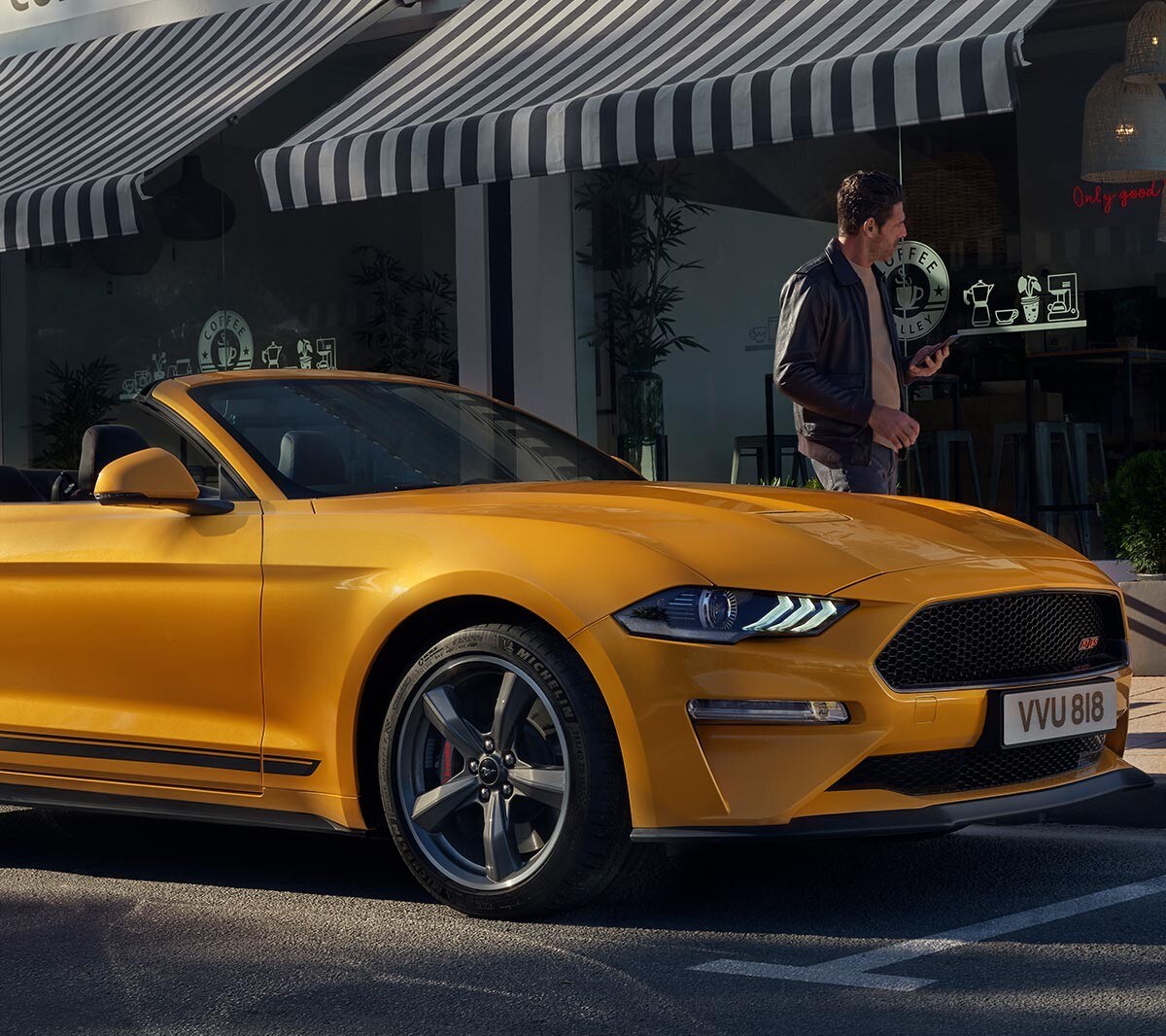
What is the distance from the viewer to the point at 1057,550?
5.20m

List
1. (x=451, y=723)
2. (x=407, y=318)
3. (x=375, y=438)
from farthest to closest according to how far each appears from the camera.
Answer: (x=407, y=318)
(x=375, y=438)
(x=451, y=723)

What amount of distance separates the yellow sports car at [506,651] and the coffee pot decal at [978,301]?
5.86 m

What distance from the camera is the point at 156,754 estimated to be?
5.30 metres

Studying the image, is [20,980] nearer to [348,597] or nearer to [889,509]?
[348,597]

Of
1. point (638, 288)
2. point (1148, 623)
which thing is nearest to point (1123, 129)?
point (638, 288)

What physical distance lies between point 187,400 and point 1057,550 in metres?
2.53

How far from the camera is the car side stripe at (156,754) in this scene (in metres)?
5.05

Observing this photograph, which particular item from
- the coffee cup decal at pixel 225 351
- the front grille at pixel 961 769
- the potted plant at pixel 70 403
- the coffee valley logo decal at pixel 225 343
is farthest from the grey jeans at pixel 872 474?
the potted plant at pixel 70 403

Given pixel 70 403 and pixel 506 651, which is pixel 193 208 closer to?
pixel 70 403

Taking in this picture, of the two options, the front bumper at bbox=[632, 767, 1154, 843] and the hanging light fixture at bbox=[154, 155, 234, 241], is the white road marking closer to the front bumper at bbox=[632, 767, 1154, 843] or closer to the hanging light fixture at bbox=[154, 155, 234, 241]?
the front bumper at bbox=[632, 767, 1154, 843]

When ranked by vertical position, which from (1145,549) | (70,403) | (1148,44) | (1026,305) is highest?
(1148,44)

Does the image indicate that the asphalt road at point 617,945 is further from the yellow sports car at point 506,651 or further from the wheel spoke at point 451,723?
the wheel spoke at point 451,723

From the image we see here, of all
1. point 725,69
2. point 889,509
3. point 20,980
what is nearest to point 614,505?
point 889,509

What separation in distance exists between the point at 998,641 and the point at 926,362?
2.30m
